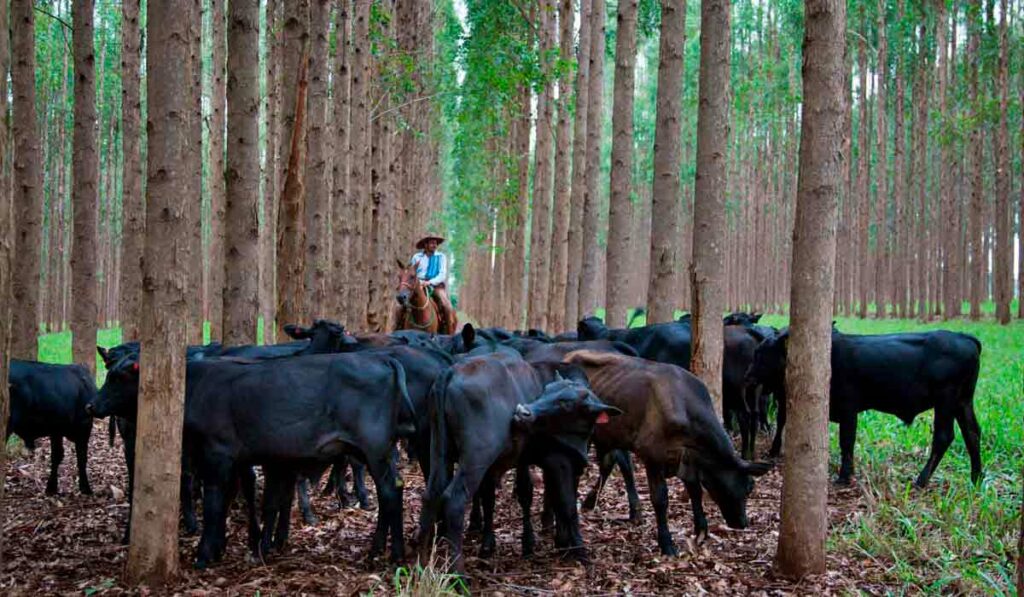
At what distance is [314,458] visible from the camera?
633cm

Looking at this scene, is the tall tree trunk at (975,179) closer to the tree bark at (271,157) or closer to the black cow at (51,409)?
the tree bark at (271,157)

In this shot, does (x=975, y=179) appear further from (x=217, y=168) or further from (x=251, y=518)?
(x=251, y=518)

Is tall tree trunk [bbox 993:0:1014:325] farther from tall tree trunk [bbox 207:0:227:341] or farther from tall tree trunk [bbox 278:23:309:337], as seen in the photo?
tall tree trunk [bbox 278:23:309:337]

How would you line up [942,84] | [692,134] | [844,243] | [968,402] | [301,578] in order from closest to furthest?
[301,578]
[968,402]
[942,84]
[844,243]
[692,134]

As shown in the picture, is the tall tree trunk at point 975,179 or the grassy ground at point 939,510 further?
the tall tree trunk at point 975,179

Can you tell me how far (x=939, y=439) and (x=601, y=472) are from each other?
330 centimetres

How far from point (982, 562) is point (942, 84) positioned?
26.4 m

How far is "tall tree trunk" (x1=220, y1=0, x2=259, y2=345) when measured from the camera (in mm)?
8945

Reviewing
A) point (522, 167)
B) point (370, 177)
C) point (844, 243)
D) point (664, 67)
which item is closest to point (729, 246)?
point (844, 243)

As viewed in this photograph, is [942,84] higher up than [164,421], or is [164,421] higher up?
[942,84]

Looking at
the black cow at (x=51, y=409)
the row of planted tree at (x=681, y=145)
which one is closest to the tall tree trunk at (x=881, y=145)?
the row of planted tree at (x=681, y=145)

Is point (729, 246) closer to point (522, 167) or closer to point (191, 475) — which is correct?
point (522, 167)

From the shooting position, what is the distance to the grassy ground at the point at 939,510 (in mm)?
5945

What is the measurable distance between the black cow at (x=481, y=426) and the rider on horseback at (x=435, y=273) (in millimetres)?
12540
